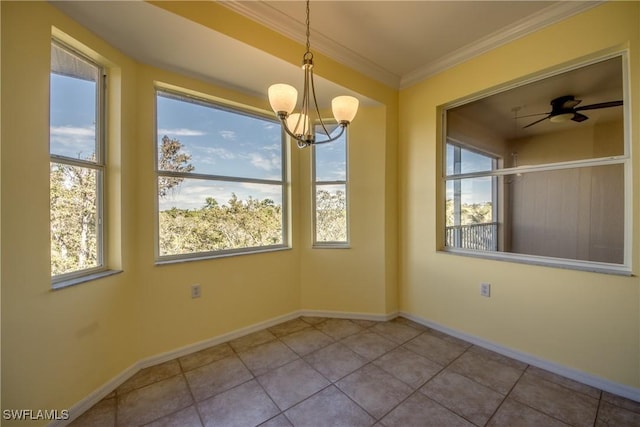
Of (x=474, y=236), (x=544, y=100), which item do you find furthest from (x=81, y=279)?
(x=544, y=100)

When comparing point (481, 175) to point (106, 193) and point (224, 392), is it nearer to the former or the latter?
point (224, 392)

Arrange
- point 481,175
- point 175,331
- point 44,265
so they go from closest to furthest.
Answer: point 44,265 → point 175,331 → point 481,175

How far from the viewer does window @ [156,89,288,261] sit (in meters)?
2.31

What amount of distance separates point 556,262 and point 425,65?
224cm

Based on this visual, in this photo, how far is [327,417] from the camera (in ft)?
5.13

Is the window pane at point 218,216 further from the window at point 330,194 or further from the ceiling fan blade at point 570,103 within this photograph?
the ceiling fan blade at point 570,103

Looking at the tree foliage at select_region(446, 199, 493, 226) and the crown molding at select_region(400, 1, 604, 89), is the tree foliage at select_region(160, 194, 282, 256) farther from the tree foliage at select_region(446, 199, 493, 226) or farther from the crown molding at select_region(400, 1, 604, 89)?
the crown molding at select_region(400, 1, 604, 89)

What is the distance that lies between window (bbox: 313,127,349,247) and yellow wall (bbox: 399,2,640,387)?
0.71m

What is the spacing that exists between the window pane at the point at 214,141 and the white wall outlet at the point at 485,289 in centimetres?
242

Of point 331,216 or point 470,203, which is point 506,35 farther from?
point 331,216

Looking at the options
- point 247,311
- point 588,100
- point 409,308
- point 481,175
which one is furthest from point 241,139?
point 588,100

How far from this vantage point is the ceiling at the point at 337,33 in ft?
5.62

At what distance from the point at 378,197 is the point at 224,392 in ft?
7.59

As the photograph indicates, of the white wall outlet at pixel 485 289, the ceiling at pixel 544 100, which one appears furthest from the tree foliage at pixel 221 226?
the ceiling at pixel 544 100
